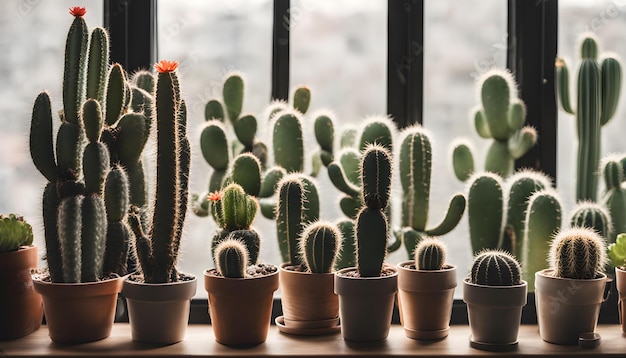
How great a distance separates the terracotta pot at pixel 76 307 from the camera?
1388 millimetres

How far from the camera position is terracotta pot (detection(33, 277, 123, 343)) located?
1388 mm

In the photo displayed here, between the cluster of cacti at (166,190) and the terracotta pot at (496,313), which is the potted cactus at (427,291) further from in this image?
the cluster of cacti at (166,190)

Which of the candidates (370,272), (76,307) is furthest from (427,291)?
(76,307)

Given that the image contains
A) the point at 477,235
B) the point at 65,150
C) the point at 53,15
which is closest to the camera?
the point at 65,150

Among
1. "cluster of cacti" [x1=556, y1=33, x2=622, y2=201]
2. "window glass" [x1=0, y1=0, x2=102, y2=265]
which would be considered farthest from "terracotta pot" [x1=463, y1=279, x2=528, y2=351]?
"window glass" [x1=0, y1=0, x2=102, y2=265]

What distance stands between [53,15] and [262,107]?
0.59 meters

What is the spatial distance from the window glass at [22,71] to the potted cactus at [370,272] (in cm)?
84

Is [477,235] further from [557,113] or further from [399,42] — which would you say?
[399,42]

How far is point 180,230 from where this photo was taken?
1466 millimetres

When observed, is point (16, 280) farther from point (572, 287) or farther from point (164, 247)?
point (572, 287)

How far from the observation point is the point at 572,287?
141 centimetres

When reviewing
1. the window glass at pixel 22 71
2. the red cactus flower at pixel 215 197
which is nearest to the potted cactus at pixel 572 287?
the red cactus flower at pixel 215 197

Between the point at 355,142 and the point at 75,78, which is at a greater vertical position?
the point at 75,78

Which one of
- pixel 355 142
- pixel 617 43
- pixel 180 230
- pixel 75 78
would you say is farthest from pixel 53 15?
pixel 617 43
